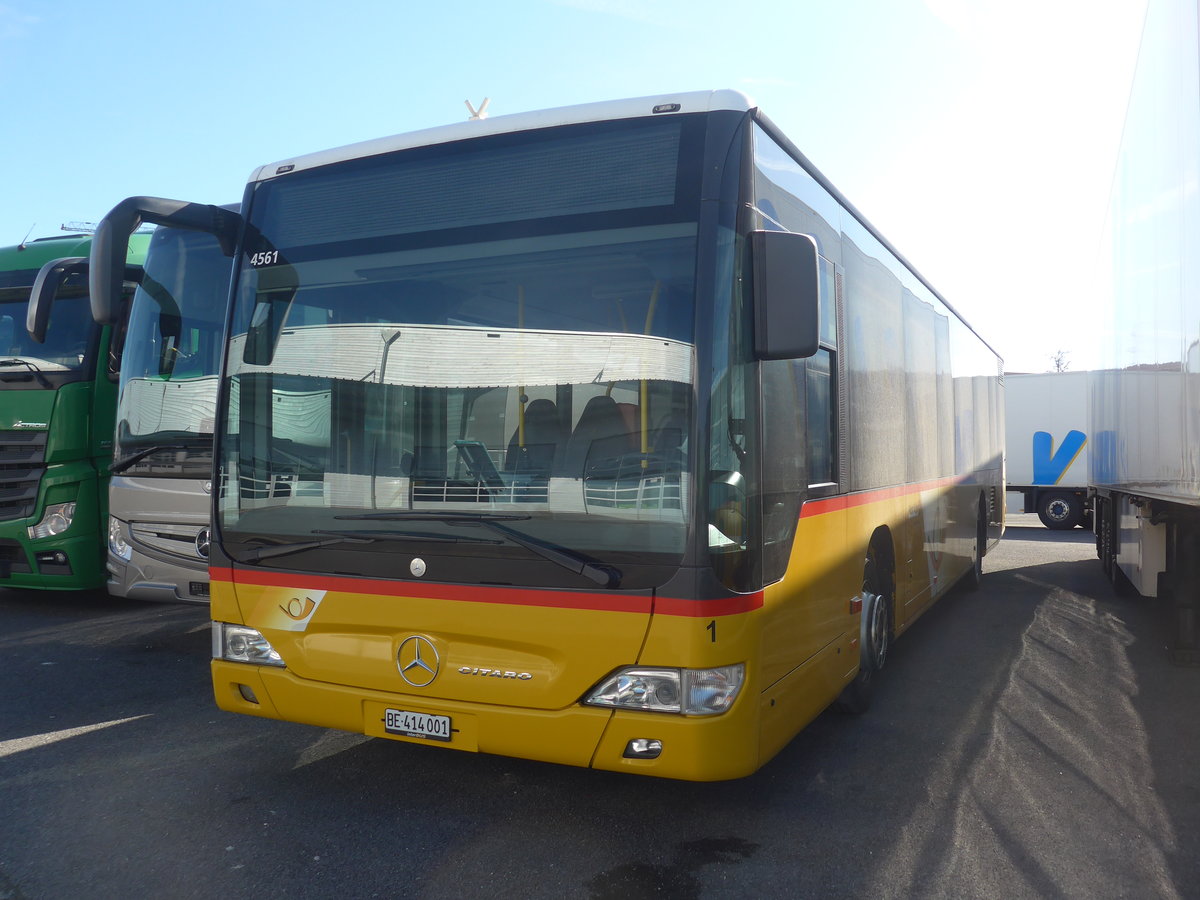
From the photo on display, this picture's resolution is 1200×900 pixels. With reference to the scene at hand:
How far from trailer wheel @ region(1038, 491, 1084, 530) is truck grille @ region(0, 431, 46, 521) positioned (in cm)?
2026

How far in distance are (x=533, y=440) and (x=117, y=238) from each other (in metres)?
1.99

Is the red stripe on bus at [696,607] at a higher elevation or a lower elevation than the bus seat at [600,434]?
lower

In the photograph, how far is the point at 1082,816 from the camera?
425 centimetres

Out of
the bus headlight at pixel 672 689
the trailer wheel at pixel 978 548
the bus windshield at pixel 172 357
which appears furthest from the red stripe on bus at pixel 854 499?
the bus windshield at pixel 172 357

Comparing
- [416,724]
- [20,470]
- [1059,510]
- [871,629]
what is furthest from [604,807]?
[1059,510]

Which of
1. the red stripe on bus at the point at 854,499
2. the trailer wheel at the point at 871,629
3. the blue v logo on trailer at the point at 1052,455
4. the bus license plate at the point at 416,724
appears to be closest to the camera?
the bus license plate at the point at 416,724

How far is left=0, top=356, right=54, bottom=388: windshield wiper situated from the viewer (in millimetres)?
8633

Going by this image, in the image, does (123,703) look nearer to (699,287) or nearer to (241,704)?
(241,704)

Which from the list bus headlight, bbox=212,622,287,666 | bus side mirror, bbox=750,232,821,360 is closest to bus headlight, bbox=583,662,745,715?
bus side mirror, bbox=750,232,821,360

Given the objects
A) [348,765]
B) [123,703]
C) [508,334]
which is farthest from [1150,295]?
[123,703]

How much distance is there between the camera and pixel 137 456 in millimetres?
7609

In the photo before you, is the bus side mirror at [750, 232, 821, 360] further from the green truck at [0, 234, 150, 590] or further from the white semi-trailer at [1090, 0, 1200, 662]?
the green truck at [0, 234, 150, 590]

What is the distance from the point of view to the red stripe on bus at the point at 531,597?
352 centimetres

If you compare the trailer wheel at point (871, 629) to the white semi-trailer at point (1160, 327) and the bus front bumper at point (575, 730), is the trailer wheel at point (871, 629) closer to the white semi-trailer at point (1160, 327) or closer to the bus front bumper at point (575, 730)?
the white semi-trailer at point (1160, 327)
